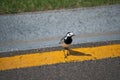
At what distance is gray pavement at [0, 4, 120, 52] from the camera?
5789 millimetres

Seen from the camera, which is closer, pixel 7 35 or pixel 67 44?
pixel 67 44

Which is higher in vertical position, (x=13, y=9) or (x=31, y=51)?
(x=13, y=9)

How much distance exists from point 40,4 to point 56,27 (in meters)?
0.86

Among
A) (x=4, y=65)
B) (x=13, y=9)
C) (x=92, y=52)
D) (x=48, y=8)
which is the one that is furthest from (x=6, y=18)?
(x=92, y=52)

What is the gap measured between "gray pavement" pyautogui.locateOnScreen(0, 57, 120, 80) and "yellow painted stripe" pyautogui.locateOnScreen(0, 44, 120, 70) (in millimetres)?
112

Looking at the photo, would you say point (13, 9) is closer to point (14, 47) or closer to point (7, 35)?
point (7, 35)

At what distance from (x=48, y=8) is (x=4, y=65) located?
6.38 feet

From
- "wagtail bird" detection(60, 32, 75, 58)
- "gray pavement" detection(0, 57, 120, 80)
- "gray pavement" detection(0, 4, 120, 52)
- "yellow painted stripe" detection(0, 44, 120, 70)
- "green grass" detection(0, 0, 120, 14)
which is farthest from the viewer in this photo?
"green grass" detection(0, 0, 120, 14)

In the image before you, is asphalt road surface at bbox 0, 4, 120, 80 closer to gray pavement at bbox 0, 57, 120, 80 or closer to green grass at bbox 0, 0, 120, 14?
gray pavement at bbox 0, 57, 120, 80

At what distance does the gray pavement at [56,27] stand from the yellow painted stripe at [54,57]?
282 mm

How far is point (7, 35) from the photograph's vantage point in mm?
5961

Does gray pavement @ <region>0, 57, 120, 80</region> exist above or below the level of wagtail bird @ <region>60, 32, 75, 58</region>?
below

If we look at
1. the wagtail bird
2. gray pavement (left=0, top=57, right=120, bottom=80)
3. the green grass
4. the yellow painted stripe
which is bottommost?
gray pavement (left=0, top=57, right=120, bottom=80)

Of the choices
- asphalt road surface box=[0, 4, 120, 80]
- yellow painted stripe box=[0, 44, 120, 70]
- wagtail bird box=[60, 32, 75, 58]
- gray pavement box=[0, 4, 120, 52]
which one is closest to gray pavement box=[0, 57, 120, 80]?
asphalt road surface box=[0, 4, 120, 80]
